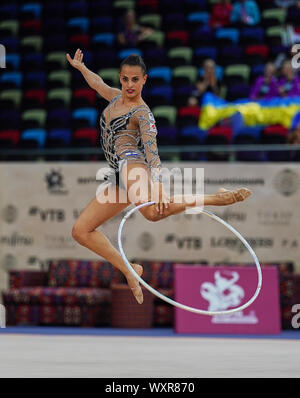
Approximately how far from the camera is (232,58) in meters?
13.8

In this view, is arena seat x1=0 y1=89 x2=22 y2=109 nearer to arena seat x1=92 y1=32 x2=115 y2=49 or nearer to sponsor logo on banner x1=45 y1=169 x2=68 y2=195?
arena seat x1=92 y1=32 x2=115 y2=49

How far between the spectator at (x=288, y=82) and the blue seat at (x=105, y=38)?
378 centimetres

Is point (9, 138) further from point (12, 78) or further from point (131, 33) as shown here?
point (131, 33)

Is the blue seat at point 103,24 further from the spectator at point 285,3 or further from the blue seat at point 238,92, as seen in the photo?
the blue seat at point 238,92

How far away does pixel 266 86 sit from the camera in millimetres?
12586

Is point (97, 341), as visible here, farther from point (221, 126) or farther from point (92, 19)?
point (92, 19)

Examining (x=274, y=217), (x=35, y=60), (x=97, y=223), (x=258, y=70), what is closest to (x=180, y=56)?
(x=258, y=70)

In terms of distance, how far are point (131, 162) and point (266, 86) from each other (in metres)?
6.90

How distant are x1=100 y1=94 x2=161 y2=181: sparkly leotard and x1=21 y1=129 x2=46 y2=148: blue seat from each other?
6739mm

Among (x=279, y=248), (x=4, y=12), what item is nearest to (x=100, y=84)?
(x=279, y=248)

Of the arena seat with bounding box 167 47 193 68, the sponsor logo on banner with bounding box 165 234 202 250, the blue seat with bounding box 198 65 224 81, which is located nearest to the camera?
the sponsor logo on banner with bounding box 165 234 202 250

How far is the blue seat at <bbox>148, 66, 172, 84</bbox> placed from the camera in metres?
13.9

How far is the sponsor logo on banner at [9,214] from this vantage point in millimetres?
11992

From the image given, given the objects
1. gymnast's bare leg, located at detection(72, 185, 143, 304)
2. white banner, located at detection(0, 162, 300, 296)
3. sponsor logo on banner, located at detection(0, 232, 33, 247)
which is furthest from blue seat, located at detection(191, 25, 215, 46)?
gymnast's bare leg, located at detection(72, 185, 143, 304)
